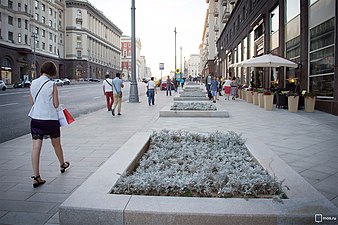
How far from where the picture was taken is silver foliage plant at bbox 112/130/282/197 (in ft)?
11.5

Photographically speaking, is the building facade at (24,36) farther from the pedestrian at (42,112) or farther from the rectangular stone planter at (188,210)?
the rectangular stone planter at (188,210)

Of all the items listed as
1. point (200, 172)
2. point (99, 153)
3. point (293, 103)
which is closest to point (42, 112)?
point (99, 153)

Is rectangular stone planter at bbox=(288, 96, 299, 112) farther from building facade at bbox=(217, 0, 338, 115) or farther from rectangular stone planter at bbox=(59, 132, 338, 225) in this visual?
rectangular stone planter at bbox=(59, 132, 338, 225)

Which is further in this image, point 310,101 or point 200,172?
point 310,101

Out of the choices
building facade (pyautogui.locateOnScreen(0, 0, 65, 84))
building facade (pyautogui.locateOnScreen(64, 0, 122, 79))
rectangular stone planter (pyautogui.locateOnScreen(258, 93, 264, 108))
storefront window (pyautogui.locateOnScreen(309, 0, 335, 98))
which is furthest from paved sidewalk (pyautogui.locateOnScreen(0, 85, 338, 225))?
building facade (pyautogui.locateOnScreen(64, 0, 122, 79))

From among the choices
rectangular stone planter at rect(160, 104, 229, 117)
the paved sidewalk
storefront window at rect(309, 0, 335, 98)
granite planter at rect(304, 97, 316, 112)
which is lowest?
the paved sidewalk

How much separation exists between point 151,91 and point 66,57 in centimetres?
8733

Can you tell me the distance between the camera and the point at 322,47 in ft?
45.0

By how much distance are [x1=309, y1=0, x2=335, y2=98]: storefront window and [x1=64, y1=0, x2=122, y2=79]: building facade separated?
90006 millimetres

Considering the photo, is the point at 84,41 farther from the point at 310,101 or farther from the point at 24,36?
the point at 310,101

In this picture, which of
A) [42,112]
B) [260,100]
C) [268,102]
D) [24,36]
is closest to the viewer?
[42,112]

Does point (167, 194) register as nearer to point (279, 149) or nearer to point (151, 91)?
point (279, 149)

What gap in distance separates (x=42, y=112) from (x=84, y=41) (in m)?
103

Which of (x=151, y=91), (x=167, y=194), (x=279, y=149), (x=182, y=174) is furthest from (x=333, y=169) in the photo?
(x=151, y=91)
